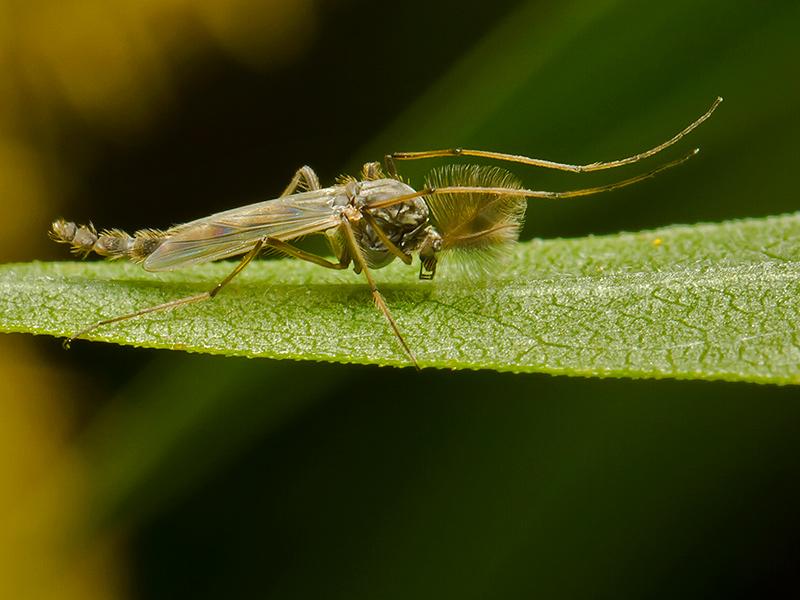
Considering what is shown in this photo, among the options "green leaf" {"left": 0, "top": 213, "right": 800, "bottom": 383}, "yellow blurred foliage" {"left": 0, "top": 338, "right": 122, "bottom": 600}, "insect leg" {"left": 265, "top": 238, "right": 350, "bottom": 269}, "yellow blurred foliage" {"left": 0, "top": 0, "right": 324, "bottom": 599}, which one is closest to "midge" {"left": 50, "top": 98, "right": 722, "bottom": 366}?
"insect leg" {"left": 265, "top": 238, "right": 350, "bottom": 269}

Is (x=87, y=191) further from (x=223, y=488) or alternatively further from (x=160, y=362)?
(x=223, y=488)

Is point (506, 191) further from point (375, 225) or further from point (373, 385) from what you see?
point (373, 385)

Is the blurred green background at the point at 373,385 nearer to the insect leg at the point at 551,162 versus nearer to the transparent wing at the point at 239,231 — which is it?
the transparent wing at the point at 239,231

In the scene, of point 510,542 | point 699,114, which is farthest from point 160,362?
point 699,114

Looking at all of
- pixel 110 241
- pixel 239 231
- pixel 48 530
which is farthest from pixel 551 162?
pixel 48 530

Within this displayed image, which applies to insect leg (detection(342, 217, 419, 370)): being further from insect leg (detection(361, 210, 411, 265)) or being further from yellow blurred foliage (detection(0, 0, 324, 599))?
yellow blurred foliage (detection(0, 0, 324, 599))

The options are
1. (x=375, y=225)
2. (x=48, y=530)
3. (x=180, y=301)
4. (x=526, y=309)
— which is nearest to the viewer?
(x=526, y=309)
